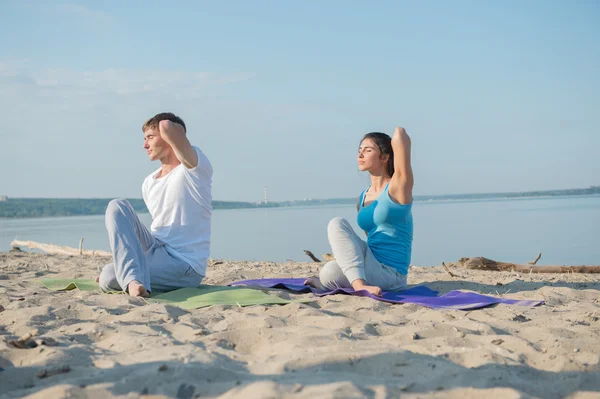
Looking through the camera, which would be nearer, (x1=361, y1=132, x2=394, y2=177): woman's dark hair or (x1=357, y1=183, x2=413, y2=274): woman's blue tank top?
(x1=357, y1=183, x2=413, y2=274): woman's blue tank top

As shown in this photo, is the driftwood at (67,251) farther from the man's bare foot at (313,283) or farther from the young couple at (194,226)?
the man's bare foot at (313,283)

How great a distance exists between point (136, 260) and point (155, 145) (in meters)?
1.03

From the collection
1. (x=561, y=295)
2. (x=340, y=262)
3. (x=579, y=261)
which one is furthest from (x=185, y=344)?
(x=579, y=261)

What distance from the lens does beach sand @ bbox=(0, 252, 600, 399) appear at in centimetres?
220

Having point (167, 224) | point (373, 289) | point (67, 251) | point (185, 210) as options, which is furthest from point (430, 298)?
point (67, 251)

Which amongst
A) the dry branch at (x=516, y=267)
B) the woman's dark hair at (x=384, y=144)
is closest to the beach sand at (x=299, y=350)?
the woman's dark hair at (x=384, y=144)

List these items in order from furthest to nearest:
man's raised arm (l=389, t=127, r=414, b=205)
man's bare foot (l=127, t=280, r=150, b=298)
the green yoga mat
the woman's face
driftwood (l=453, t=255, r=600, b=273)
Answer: driftwood (l=453, t=255, r=600, b=273) < the woman's face < man's raised arm (l=389, t=127, r=414, b=205) < man's bare foot (l=127, t=280, r=150, b=298) < the green yoga mat

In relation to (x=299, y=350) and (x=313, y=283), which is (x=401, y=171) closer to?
(x=313, y=283)

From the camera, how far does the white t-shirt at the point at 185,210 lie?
15.0 feet

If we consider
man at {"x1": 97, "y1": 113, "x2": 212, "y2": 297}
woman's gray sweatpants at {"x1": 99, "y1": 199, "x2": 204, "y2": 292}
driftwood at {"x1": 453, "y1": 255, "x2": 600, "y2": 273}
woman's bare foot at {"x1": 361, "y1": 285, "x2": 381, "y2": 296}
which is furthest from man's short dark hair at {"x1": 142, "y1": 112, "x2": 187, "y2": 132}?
driftwood at {"x1": 453, "y1": 255, "x2": 600, "y2": 273}

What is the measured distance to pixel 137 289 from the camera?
425 cm

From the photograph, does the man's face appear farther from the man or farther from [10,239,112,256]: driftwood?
[10,239,112,256]: driftwood

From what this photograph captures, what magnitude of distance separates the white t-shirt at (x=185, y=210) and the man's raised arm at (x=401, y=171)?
155 centimetres

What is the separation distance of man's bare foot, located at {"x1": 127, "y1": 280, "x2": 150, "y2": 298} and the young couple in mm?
16
